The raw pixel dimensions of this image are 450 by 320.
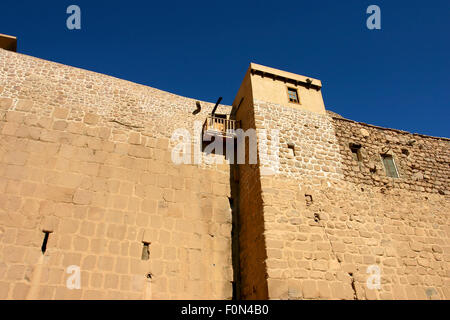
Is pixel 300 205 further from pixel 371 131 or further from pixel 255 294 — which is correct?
pixel 371 131

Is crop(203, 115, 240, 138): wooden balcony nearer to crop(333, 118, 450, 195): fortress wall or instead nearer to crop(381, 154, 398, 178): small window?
crop(333, 118, 450, 195): fortress wall

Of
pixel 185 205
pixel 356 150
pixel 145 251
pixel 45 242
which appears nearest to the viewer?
pixel 45 242

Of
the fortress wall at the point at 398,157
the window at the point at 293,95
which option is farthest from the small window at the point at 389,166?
the window at the point at 293,95

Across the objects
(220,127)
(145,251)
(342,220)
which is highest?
(220,127)

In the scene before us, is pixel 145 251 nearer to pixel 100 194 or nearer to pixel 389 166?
pixel 100 194

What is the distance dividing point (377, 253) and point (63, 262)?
7.29m

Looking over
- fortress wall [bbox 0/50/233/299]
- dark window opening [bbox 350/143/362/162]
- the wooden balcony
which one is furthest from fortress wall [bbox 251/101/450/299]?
fortress wall [bbox 0/50/233/299]

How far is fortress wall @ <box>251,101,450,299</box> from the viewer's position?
24.0ft

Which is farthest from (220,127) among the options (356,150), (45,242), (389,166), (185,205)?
(45,242)

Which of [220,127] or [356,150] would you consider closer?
[356,150]

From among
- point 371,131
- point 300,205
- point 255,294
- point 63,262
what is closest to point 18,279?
point 63,262

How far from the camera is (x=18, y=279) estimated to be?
6672mm

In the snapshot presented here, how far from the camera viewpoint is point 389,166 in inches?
407

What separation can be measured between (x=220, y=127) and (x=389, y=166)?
5418 millimetres
